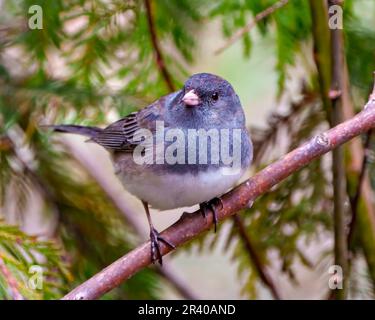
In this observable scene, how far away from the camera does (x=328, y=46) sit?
6.21 feet

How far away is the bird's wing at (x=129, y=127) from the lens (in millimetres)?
2133

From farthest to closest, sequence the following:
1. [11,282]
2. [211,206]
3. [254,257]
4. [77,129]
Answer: [77,129] → [254,257] → [211,206] → [11,282]

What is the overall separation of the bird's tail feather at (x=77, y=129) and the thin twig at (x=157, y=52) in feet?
1.03

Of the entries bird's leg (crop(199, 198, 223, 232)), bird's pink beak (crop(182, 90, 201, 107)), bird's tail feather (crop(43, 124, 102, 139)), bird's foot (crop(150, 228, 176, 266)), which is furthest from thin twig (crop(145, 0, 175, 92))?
bird's foot (crop(150, 228, 176, 266))

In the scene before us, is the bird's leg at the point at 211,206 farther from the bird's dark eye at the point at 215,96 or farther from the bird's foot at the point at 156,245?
the bird's dark eye at the point at 215,96

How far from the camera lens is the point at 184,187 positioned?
6.11ft

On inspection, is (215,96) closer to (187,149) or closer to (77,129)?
(187,149)

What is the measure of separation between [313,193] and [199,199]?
0.50m

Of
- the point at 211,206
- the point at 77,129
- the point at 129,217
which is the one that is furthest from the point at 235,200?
the point at 129,217

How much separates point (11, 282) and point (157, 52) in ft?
2.94
